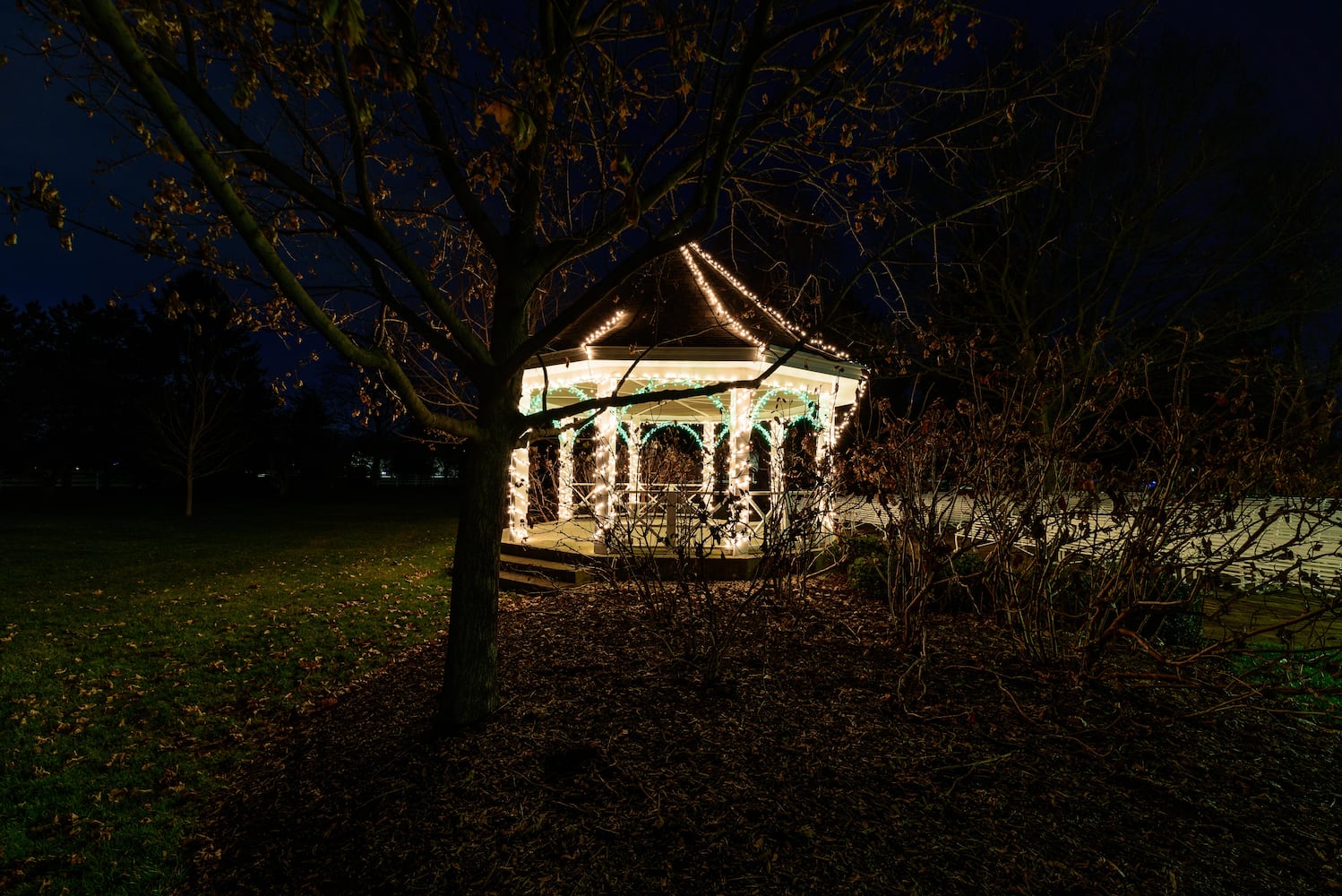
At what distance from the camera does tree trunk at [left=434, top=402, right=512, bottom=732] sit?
389 cm

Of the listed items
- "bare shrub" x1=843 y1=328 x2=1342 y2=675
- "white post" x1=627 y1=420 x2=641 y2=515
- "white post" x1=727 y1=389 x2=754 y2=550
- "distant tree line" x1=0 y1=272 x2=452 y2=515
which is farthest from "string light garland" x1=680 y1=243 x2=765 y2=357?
"distant tree line" x1=0 y1=272 x2=452 y2=515

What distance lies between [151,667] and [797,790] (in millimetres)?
6359

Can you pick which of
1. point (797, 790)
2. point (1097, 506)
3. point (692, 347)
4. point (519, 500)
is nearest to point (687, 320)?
point (692, 347)

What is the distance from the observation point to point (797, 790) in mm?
3115

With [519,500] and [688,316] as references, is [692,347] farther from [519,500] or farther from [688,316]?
[519,500]

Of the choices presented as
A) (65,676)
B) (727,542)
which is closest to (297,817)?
(65,676)

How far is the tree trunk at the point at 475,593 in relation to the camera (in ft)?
12.8

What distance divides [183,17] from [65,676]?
6.06 metres

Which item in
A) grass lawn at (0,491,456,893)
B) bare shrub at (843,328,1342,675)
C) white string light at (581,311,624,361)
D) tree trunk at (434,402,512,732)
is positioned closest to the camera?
grass lawn at (0,491,456,893)

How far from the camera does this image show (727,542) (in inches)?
364

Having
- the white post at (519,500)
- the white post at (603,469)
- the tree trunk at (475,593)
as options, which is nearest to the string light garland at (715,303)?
the white post at (603,469)

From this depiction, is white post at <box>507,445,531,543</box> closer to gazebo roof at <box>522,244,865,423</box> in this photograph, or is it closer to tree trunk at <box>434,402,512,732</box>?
gazebo roof at <box>522,244,865,423</box>

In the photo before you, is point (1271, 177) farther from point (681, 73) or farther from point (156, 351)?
point (156, 351)

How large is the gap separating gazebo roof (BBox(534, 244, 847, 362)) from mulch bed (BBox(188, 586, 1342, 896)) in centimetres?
492
